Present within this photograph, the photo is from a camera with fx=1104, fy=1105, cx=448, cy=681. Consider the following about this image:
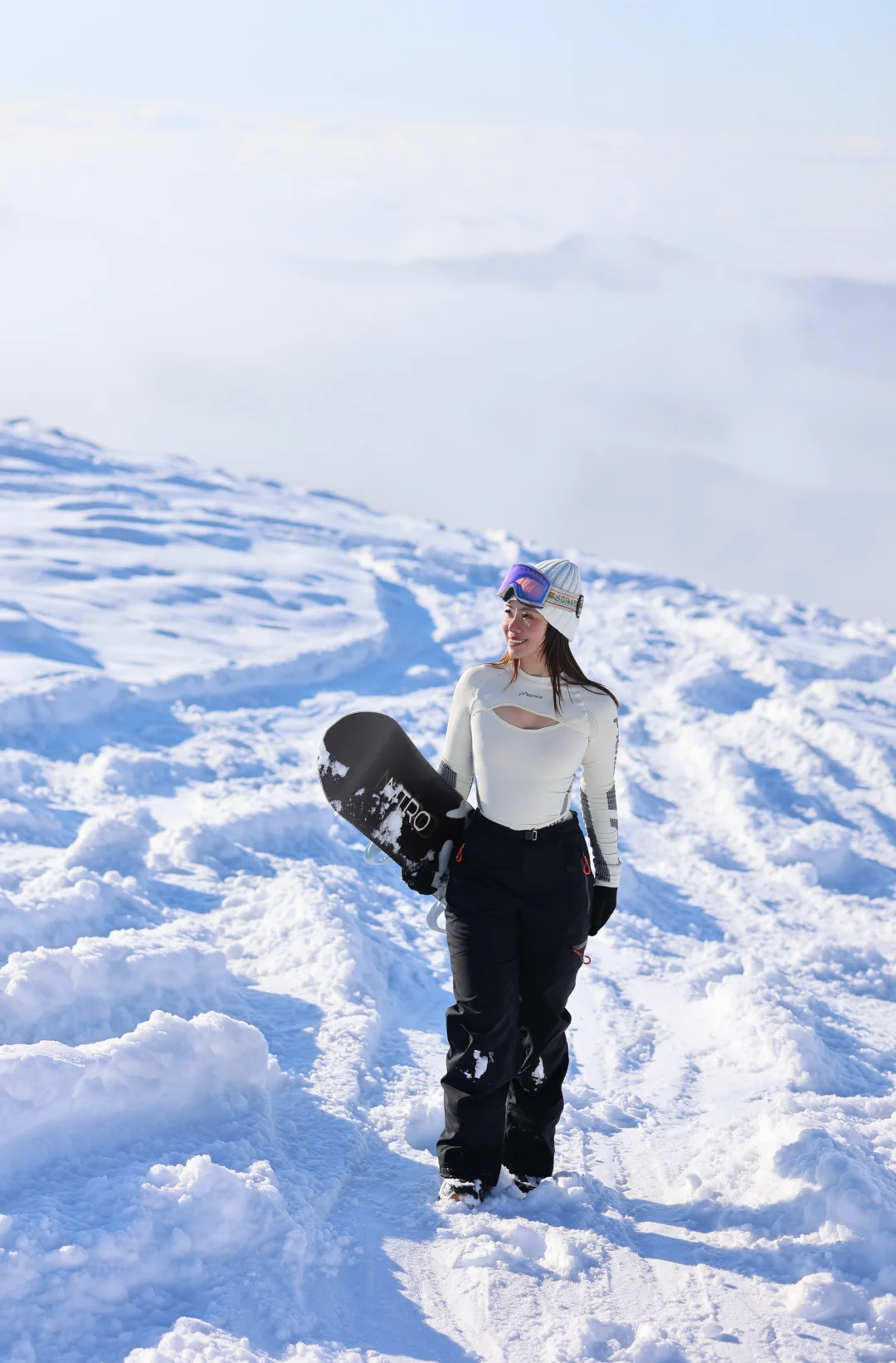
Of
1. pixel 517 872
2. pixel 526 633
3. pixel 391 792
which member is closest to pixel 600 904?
pixel 517 872

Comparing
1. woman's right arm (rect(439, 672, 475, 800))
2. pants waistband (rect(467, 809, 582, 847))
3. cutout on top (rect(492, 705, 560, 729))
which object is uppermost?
cutout on top (rect(492, 705, 560, 729))

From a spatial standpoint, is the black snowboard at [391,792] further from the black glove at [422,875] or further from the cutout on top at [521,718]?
the cutout on top at [521,718]

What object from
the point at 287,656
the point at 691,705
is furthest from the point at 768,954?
the point at 287,656

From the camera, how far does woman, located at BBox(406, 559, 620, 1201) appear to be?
3.31 meters

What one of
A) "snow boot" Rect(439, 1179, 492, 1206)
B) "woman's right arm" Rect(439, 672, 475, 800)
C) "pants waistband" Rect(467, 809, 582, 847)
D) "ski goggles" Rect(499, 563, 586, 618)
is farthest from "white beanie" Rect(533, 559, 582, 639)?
"snow boot" Rect(439, 1179, 492, 1206)

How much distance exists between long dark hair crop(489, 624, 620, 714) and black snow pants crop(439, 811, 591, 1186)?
427 millimetres

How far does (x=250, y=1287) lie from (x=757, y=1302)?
1.39 m

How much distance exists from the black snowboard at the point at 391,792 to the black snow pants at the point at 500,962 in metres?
0.19

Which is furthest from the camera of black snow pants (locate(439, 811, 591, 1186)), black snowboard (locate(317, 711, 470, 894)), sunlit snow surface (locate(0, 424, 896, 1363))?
black snowboard (locate(317, 711, 470, 894))

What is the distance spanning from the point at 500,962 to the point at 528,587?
1.12 metres

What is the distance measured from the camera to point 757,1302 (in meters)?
3.04

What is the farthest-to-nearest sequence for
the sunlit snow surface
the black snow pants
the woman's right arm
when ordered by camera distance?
1. the woman's right arm
2. the black snow pants
3. the sunlit snow surface

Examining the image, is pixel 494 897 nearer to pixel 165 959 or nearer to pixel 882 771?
pixel 165 959

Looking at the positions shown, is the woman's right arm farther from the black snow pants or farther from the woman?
the black snow pants
